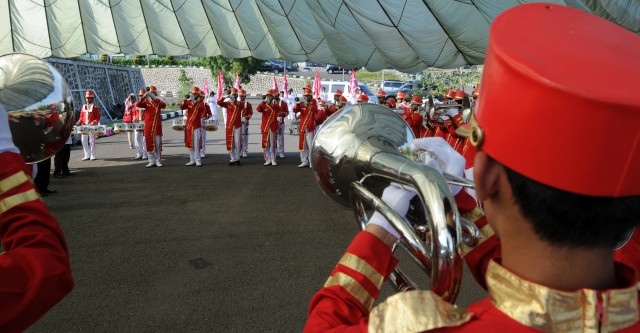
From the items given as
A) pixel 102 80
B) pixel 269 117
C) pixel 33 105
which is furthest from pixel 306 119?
pixel 102 80

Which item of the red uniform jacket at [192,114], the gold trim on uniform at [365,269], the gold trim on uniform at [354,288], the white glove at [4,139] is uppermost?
the white glove at [4,139]

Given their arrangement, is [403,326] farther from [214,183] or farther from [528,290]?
[214,183]

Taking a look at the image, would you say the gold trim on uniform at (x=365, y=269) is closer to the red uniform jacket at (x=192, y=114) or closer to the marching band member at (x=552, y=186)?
the marching band member at (x=552, y=186)

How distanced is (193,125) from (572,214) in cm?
1142

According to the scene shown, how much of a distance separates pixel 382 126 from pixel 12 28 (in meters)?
7.99

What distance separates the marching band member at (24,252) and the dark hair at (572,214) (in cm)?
107

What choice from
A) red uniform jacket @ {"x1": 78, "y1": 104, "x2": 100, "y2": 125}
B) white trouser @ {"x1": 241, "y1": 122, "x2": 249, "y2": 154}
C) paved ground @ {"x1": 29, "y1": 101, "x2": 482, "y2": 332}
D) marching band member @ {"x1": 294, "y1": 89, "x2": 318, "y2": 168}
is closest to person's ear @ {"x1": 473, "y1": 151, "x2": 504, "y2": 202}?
paved ground @ {"x1": 29, "y1": 101, "x2": 482, "y2": 332}

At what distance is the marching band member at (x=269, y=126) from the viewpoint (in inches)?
459

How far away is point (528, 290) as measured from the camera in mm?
818

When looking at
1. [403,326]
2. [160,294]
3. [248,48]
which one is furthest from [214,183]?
[403,326]

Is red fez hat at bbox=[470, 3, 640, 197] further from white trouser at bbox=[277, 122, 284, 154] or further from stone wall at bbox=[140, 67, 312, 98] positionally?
stone wall at bbox=[140, 67, 312, 98]

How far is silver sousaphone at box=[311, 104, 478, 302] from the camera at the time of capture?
107 centimetres

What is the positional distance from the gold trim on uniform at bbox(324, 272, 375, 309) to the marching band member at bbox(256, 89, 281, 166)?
1050 cm

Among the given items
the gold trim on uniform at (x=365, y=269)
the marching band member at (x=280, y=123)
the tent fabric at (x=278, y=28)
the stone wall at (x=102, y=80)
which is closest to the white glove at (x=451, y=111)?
the tent fabric at (x=278, y=28)
